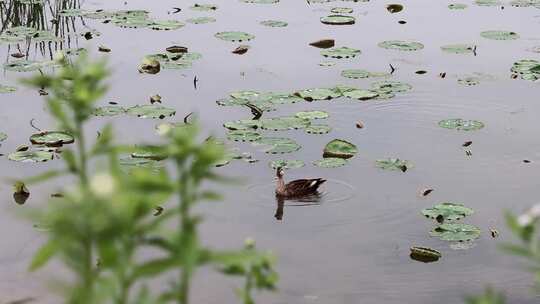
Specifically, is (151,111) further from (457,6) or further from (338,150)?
(457,6)

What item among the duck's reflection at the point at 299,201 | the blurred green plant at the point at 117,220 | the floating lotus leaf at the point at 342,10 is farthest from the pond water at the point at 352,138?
the blurred green plant at the point at 117,220

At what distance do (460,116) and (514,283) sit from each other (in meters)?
1.91

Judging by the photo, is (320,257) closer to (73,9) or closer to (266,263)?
(266,263)

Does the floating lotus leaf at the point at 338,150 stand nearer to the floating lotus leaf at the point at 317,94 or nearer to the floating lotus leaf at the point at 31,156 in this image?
the floating lotus leaf at the point at 317,94

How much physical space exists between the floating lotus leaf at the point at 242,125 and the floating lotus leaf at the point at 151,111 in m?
0.35

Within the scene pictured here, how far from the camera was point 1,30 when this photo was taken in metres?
6.63

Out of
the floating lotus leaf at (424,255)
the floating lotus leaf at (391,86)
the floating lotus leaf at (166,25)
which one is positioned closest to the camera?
the floating lotus leaf at (424,255)

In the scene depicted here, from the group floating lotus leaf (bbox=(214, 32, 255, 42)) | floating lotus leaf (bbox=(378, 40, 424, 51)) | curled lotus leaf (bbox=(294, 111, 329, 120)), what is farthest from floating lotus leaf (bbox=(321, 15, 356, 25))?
curled lotus leaf (bbox=(294, 111, 329, 120))

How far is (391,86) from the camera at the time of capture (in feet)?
18.1

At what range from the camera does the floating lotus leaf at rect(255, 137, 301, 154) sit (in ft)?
14.9

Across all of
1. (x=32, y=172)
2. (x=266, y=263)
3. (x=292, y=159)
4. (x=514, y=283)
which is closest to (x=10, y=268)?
(x=32, y=172)

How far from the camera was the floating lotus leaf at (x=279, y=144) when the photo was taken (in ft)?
14.9

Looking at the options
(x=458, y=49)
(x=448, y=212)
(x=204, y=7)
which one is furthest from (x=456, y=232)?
(x=204, y=7)

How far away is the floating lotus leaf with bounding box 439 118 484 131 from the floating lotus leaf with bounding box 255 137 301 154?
2.93ft
